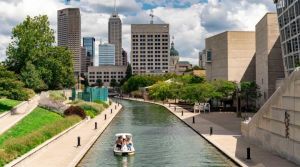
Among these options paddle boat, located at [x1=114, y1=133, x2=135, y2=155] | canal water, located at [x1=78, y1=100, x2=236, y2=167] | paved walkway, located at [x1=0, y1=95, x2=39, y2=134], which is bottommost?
canal water, located at [x1=78, y1=100, x2=236, y2=167]

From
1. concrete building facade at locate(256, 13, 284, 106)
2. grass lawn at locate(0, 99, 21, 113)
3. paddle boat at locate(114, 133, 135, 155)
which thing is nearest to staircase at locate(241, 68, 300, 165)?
paddle boat at locate(114, 133, 135, 155)

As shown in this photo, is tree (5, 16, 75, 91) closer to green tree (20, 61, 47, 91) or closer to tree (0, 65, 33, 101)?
green tree (20, 61, 47, 91)

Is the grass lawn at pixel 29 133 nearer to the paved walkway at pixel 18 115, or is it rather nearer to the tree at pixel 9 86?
the paved walkway at pixel 18 115

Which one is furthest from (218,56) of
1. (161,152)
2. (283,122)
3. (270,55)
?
(283,122)

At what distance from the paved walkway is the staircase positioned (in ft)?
71.3

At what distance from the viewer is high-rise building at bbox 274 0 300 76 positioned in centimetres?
6869

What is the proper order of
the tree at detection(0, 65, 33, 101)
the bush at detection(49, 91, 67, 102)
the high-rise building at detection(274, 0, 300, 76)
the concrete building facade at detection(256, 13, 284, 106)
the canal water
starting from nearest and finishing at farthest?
the canal water, the tree at detection(0, 65, 33, 101), the high-rise building at detection(274, 0, 300, 76), the bush at detection(49, 91, 67, 102), the concrete building facade at detection(256, 13, 284, 106)

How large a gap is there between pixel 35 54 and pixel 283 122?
66.6 meters

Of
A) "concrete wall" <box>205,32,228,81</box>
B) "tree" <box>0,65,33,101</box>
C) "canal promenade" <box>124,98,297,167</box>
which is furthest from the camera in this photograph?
"concrete wall" <box>205,32,228,81</box>

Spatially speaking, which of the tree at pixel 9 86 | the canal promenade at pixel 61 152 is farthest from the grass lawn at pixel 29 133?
the tree at pixel 9 86

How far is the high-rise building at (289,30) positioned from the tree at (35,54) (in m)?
43.5

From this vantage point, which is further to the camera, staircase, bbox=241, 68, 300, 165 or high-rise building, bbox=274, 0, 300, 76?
high-rise building, bbox=274, 0, 300, 76

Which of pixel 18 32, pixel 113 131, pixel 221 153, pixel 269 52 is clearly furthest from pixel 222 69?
pixel 221 153

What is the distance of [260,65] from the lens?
93.5 metres
